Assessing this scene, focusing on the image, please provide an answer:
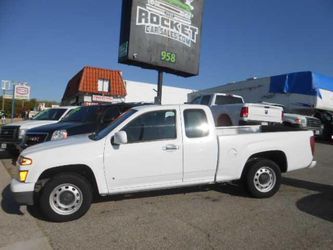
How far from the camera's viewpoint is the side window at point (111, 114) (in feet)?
33.8

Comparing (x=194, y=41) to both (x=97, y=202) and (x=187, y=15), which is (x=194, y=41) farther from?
(x=97, y=202)

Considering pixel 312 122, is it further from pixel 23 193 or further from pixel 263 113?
pixel 23 193

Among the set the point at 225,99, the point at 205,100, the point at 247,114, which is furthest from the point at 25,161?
the point at 225,99

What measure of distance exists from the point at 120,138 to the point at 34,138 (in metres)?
5.20

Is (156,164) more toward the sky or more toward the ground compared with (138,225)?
more toward the sky

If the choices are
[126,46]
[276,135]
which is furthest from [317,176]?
[126,46]

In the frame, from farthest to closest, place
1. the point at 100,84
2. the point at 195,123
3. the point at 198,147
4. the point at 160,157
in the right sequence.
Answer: the point at 100,84, the point at 195,123, the point at 198,147, the point at 160,157

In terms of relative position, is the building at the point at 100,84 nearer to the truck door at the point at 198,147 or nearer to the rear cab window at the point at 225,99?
the rear cab window at the point at 225,99

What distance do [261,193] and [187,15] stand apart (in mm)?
12194

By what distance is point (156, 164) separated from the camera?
614cm

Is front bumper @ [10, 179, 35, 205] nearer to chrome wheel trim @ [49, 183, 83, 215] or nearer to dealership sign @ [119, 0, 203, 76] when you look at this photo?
chrome wheel trim @ [49, 183, 83, 215]

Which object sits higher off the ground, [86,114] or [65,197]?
[86,114]

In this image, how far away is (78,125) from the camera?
388 inches

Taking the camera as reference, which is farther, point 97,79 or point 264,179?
point 97,79
